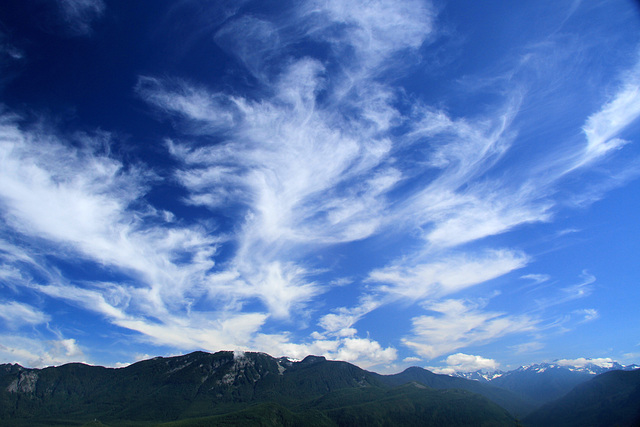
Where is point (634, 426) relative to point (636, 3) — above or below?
below

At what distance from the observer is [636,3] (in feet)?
94.5

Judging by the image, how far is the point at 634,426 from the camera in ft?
144

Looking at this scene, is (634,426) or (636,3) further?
(634,426)

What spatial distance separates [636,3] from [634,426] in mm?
53452
